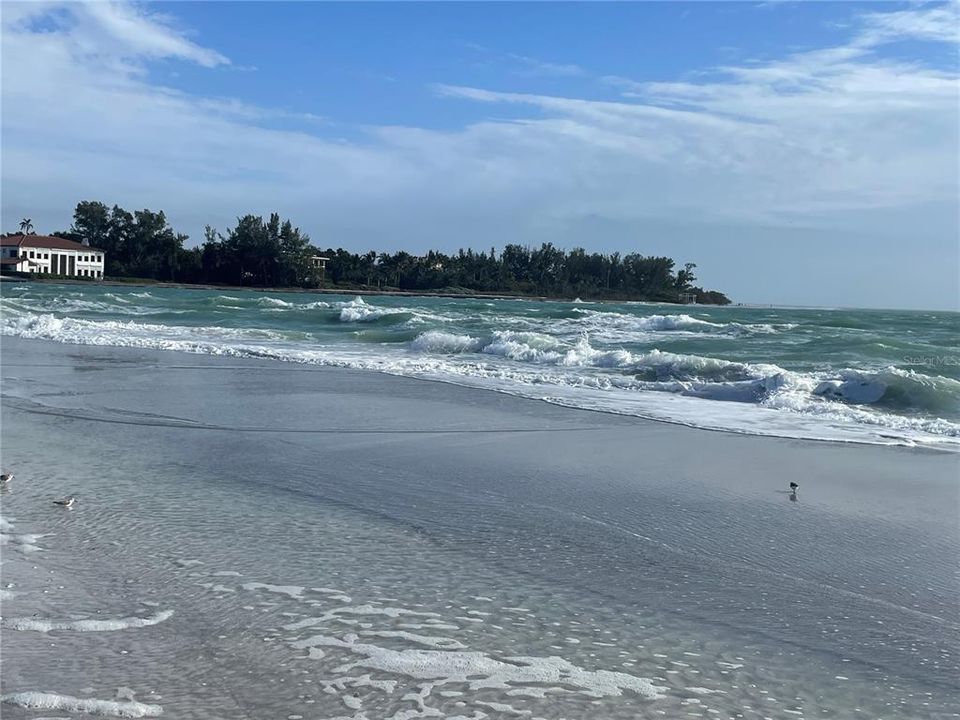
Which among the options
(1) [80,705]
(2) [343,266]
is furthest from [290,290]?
(1) [80,705]

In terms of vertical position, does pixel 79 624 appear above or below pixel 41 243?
below

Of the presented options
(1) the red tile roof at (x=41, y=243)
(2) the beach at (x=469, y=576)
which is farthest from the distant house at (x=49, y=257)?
(2) the beach at (x=469, y=576)

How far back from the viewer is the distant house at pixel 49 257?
9144 cm

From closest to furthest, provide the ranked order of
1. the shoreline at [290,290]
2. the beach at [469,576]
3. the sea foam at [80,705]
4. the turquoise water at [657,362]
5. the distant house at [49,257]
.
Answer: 1. the sea foam at [80,705]
2. the beach at [469,576]
3. the turquoise water at [657,362]
4. the shoreline at [290,290]
5. the distant house at [49,257]

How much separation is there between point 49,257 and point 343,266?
33.6 metres

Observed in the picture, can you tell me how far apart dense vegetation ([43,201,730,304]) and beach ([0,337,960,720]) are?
96.4m

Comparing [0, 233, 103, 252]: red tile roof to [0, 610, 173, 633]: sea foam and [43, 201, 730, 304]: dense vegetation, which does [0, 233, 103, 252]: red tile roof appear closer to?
[43, 201, 730, 304]: dense vegetation

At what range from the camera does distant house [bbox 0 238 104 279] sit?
91438 millimetres

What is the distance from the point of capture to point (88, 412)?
946cm

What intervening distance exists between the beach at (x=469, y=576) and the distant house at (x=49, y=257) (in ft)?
306

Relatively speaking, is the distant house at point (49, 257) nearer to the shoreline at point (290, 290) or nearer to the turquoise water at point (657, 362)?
the shoreline at point (290, 290)

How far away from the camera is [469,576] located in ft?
14.5

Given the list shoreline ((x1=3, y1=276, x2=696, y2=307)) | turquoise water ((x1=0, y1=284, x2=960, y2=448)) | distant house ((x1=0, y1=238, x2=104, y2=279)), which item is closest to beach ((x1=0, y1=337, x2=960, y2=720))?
turquoise water ((x1=0, y1=284, x2=960, y2=448))

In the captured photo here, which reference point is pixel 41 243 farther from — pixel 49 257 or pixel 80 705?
pixel 80 705
